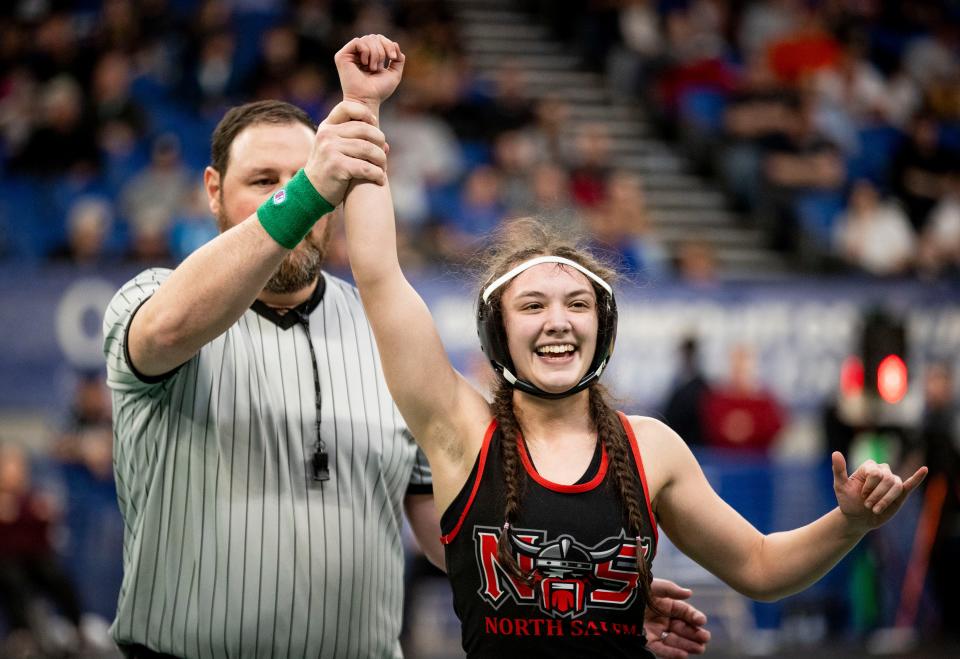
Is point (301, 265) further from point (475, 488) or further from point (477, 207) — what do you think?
point (477, 207)

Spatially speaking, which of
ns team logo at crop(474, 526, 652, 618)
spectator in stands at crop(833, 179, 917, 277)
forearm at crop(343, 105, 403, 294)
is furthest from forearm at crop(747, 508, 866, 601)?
spectator in stands at crop(833, 179, 917, 277)

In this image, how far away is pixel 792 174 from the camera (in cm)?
1310

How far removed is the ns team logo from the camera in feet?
8.96

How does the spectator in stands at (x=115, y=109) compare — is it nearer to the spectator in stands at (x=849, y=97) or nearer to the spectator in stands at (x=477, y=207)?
the spectator in stands at (x=477, y=207)

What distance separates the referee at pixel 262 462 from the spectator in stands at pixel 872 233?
9.51 m

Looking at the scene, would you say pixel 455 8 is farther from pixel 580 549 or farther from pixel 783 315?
pixel 580 549

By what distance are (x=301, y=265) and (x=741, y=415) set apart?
6.94 meters

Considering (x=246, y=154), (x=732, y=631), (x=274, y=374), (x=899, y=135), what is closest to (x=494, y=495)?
(x=274, y=374)

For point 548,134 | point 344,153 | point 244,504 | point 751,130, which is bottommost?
point 244,504

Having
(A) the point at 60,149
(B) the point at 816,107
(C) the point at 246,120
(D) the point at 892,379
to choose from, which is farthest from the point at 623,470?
(B) the point at 816,107

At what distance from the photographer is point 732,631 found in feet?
28.4

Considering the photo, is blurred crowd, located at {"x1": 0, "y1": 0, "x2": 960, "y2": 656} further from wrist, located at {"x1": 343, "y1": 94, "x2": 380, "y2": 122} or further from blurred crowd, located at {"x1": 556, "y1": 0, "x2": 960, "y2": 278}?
wrist, located at {"x1": 343, "y1": 94, "x2": 380, "y2": 122}

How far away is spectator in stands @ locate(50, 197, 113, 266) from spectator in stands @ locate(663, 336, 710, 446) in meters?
4.17

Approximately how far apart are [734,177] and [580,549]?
11.6 m
